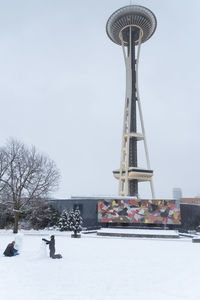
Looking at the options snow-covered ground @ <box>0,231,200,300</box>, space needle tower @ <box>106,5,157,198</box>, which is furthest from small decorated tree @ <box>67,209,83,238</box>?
space needle tower @ <box>106,5,157,198</box>

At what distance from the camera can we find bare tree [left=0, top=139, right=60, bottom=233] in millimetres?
24062

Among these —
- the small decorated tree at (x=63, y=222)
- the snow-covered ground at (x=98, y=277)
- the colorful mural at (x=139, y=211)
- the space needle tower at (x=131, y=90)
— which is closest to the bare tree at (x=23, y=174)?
the small decorated tree at (x=63, y=222)

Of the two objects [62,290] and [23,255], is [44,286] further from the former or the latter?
[23,255]

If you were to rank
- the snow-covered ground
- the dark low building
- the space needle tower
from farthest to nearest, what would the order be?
the space needle tower, the dark low building, the snow-covered ground

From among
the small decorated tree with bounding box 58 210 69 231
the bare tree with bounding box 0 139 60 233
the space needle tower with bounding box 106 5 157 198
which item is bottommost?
the small decorated tree with bounding box 58 210 69 231

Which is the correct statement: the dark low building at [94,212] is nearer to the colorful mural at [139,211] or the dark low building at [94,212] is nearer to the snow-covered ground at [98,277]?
the colorful mural at [139,211]

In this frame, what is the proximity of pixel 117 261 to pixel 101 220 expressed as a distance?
16.6 m

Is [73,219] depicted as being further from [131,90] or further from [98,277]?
[131,90]

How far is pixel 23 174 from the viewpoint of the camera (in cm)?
2475

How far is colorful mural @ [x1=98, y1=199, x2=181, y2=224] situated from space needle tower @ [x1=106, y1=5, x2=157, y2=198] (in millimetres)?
24960

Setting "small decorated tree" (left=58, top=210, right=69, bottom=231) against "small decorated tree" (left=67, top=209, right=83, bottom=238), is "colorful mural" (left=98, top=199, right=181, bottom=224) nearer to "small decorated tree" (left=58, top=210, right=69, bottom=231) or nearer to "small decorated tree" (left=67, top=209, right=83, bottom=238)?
"small decorated tree" (left=67, top=209, right=83, bottom=238)

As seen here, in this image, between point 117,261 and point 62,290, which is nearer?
point 62,290

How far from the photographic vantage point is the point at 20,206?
973 inches

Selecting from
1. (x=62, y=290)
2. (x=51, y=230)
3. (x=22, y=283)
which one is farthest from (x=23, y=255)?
(x=51, y=230)
